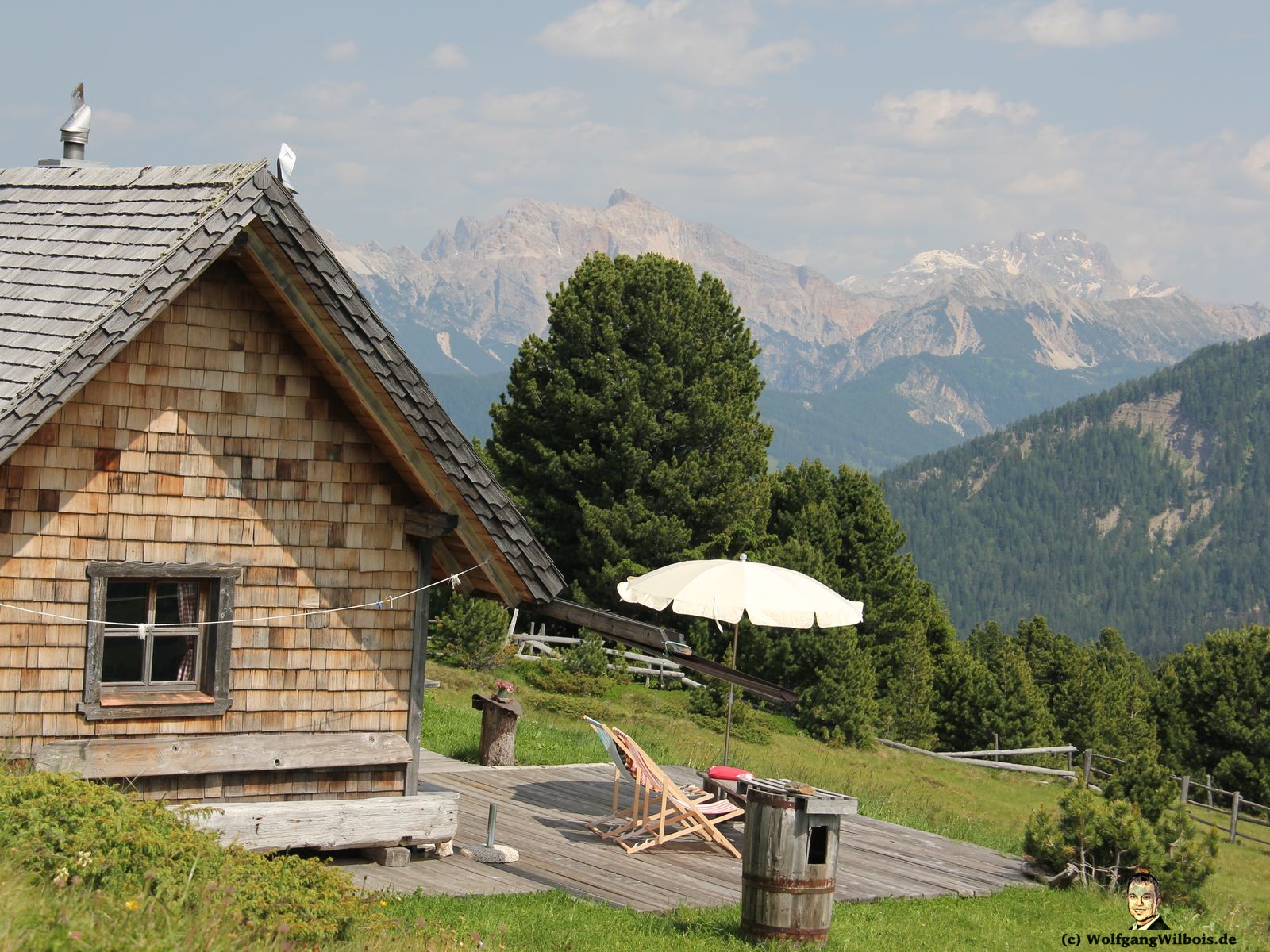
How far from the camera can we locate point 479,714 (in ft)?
69.6

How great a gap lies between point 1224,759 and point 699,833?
3737cm

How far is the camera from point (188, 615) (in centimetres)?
1041

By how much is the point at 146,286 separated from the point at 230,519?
6.52ft

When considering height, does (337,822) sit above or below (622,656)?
above

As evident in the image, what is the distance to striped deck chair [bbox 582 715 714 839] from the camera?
1255 centimetres

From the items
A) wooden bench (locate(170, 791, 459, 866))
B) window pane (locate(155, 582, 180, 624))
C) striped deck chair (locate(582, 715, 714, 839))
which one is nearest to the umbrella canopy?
striped deck chair (locate(582, 715, 714, 839))

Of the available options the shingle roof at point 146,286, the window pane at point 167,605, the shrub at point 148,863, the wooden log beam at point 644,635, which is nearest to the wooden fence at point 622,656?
the wooden log beam at point 644,635

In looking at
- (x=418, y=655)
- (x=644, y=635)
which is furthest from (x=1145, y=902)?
(x=418, y=655)

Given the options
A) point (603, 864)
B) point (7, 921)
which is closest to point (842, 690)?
point (603, 864)

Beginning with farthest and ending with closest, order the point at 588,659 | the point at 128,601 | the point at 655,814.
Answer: the point at 588,659 < the point at 655,814 < the point at 128,601

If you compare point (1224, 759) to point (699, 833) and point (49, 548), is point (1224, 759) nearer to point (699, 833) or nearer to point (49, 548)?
point (699, 833)

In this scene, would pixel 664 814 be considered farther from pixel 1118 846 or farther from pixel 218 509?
pixel 218 509

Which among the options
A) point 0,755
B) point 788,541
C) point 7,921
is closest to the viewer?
point 7,921

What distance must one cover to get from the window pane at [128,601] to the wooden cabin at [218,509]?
0.02 meters
